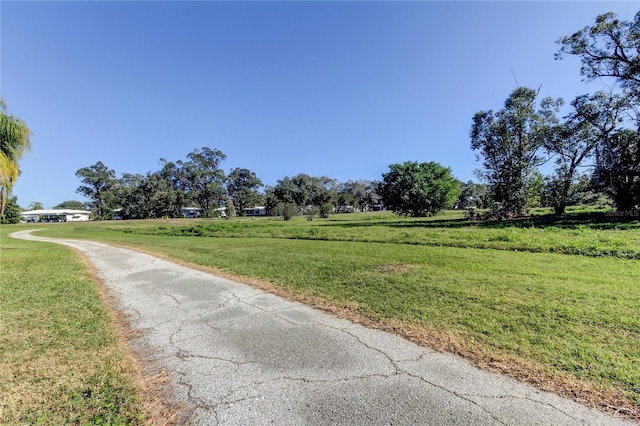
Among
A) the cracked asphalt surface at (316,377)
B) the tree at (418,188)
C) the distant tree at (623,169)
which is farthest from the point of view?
the tree at (418,188)

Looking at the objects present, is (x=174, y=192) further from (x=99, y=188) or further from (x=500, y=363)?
(x=500, y=363)

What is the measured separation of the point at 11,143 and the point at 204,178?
216 feet

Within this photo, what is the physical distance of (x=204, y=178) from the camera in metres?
75.8

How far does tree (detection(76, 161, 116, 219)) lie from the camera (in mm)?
75500

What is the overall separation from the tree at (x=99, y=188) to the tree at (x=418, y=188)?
73.7 metres

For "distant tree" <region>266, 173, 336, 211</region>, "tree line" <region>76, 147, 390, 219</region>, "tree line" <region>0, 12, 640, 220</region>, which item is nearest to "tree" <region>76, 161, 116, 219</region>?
"tree line" <region>76, 147, 390, 219</region>

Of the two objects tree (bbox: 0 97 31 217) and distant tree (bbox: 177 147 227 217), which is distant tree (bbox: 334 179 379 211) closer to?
distant tree (bbox: 177 147 227 217)

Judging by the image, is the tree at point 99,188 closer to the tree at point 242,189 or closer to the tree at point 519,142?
the tree at point 242,189

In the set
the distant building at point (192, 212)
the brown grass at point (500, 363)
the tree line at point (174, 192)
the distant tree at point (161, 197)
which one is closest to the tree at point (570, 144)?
Result: the brown grass at point (500, 363)

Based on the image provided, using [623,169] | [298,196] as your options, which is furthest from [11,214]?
[623,169]

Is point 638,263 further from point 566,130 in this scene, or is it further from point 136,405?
point 566,130

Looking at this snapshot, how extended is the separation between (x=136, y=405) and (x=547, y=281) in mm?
6944

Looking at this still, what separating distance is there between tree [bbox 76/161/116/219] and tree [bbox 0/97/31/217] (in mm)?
75313

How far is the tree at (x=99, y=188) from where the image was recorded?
2972 inches
